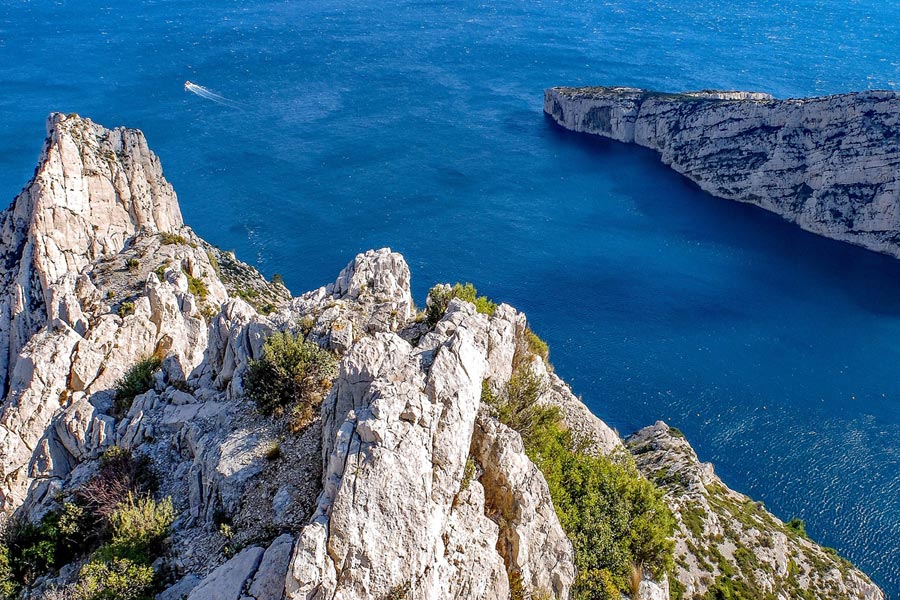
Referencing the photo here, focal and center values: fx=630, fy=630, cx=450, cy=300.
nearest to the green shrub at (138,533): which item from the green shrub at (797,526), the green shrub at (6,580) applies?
the green shrub at (6,580)

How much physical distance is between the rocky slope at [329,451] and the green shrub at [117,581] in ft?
1.56

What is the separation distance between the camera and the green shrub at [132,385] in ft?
95.0

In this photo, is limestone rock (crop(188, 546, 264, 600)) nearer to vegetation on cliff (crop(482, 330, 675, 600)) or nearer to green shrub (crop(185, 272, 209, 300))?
vegetation on cliff (crop(482, 330, 675, 600))

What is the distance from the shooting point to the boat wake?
12218cm

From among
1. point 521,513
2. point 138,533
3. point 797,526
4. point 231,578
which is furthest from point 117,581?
point 797,526

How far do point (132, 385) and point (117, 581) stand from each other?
13.4m

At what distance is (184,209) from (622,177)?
71790 mm

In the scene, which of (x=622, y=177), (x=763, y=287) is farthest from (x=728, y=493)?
(x=622, y=177)

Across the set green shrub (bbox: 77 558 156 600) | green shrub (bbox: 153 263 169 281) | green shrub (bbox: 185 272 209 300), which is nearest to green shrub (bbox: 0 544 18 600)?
green shrub (bbox: 77 558 156 600)

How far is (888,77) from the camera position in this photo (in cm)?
13438

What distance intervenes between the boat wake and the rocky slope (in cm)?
8362

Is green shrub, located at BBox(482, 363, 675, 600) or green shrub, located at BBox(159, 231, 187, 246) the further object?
green shrub, located at BBox(159, 231, 187, 246)

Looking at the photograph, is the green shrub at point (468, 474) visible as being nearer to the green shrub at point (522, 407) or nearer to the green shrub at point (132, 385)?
the green shrub at point (522, 407)

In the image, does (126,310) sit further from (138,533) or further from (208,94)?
(208,94)
